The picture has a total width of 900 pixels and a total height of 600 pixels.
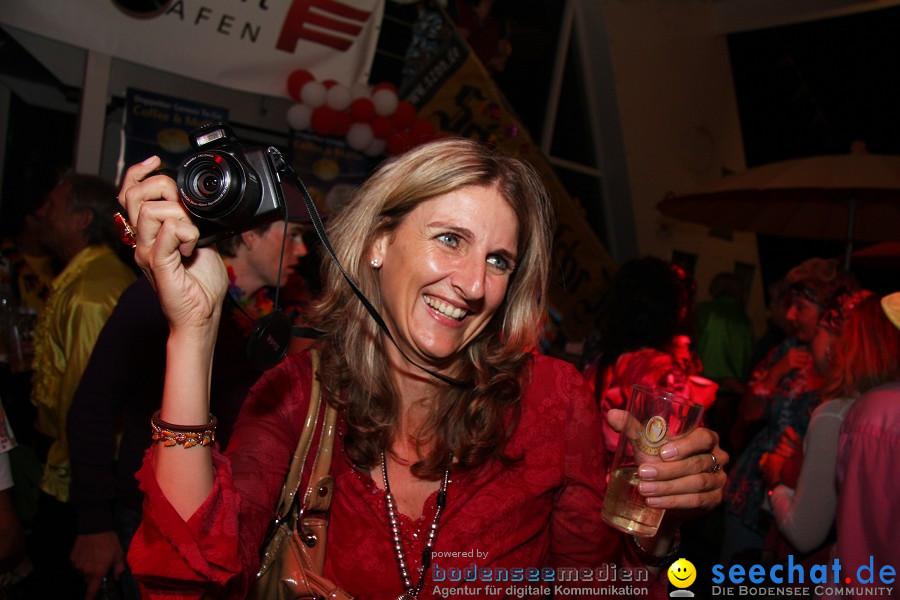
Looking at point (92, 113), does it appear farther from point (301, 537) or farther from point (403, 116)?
point (301, 537)

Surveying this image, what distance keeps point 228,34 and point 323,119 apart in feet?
2.74

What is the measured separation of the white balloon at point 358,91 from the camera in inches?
195

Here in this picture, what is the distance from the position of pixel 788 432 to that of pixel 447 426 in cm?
191

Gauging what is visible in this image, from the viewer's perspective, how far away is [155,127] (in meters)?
4.46

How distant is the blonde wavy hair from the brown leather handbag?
5.2 inches

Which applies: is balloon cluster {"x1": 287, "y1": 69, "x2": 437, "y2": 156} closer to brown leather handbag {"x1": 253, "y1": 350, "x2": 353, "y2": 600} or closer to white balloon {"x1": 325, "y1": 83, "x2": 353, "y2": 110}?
white balloon {"x1": 325, "y1": 83, "x2": 353, "y2": 110}

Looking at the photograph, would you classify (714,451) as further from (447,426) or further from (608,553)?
(447,426)

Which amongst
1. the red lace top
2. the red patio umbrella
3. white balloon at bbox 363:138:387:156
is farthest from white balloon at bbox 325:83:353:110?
the red lace top

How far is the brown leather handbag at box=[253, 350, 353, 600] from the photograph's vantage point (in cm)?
133

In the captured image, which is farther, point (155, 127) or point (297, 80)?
point (297, 80)

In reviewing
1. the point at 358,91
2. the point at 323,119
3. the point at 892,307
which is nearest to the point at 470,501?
the point at 892,307

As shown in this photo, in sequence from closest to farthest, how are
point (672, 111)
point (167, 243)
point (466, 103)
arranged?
1. point (167, 243)
2. point (466, 103)
3. point (672, 111)

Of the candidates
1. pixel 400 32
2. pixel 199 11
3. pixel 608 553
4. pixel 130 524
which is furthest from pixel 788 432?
pixel 400 32

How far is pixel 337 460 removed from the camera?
1.53m
